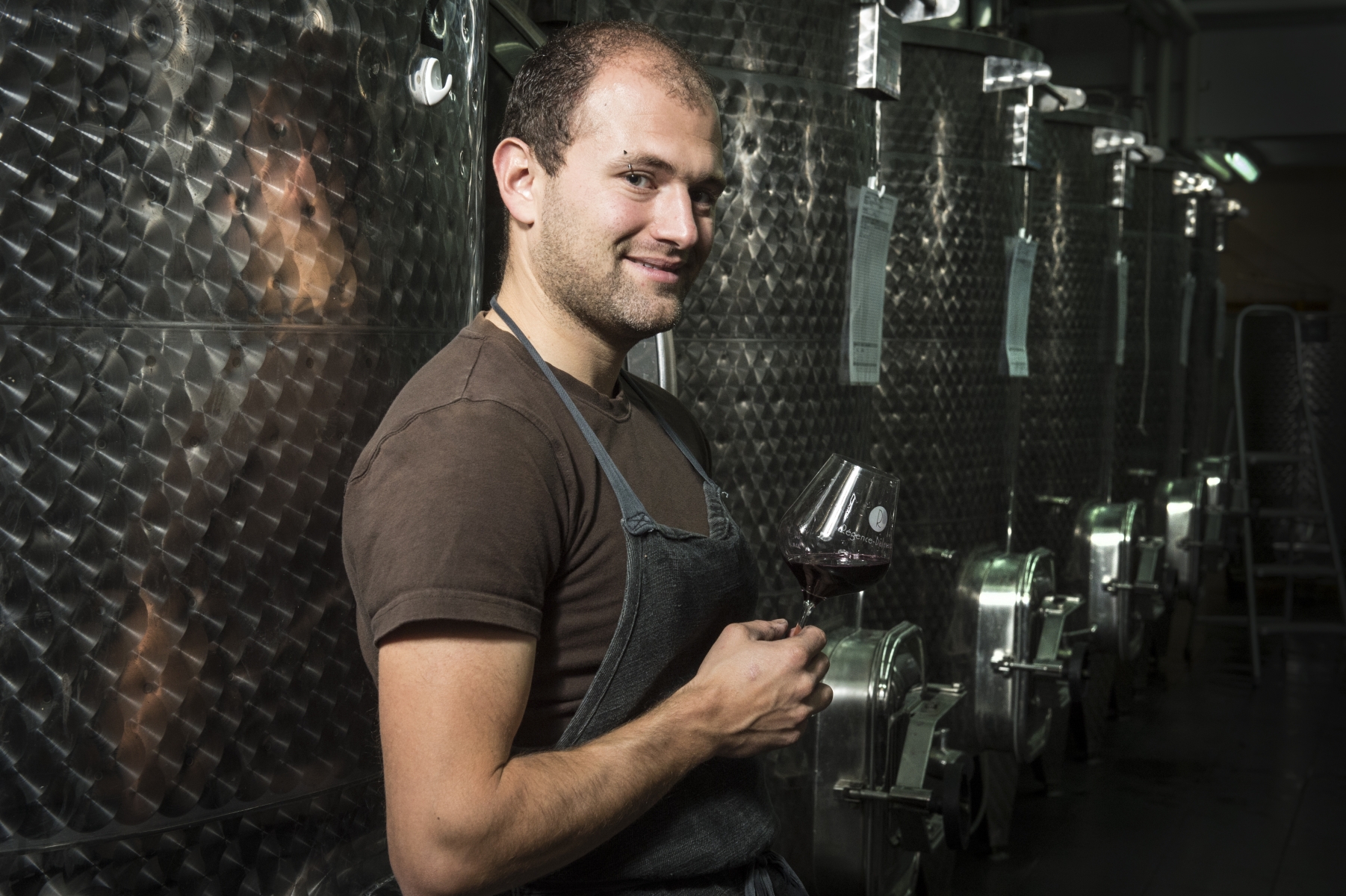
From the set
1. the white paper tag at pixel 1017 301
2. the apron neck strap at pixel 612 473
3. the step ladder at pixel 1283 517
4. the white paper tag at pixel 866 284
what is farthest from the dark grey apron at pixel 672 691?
the step ladder at pixel 1283 517

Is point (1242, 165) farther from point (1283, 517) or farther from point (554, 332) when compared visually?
point (554, 332)

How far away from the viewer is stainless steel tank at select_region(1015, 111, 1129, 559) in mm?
3668

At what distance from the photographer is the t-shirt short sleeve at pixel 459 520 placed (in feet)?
2.97

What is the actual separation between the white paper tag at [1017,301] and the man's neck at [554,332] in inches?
85.0

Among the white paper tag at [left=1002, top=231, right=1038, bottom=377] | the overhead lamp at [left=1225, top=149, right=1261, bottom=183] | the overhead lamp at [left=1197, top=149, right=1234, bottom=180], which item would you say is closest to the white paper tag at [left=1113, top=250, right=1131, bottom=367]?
the white paper tag at [left=1002, top=231, right=1038, bottom=377]

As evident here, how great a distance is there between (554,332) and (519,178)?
0.16m

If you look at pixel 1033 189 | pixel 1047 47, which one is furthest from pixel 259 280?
pixel 1047 47

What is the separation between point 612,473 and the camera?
1093 mm

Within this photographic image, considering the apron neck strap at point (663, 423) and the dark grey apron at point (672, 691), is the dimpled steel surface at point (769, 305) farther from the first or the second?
the dark grey apron at point (672, 691)

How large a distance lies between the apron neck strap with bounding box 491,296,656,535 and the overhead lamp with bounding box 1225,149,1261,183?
8.57 metres

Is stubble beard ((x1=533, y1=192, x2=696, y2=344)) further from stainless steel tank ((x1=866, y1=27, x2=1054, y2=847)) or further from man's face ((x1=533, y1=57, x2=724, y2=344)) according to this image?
stainless steel tank ((x1=866, y1=27, x2=1054, y2=847))

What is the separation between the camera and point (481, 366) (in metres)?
1.06

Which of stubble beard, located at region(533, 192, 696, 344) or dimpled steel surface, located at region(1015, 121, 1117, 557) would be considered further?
dimpled steel surface, located at region(1015, 121, 1117, 557)

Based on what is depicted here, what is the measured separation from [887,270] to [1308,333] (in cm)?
631
